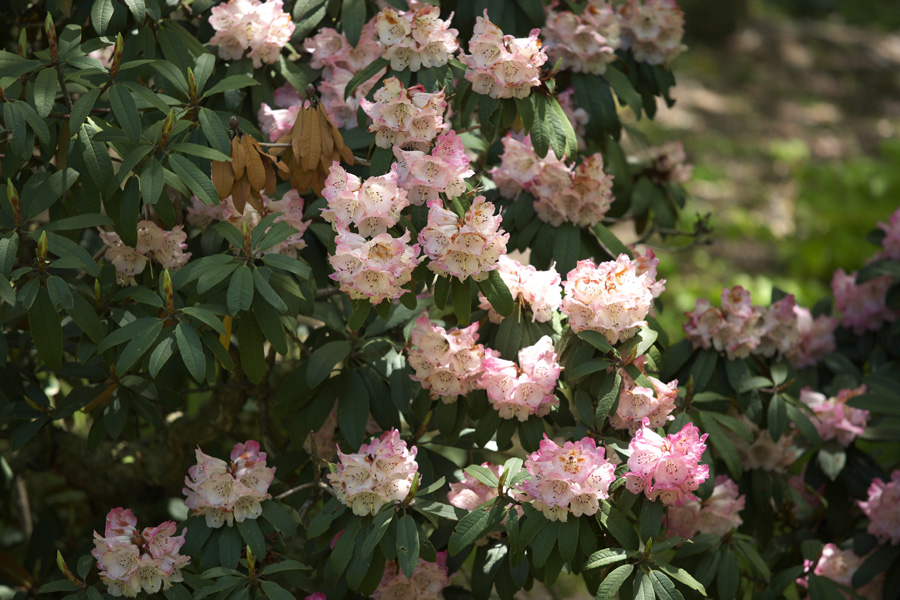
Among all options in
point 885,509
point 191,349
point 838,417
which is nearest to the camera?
point 191,349

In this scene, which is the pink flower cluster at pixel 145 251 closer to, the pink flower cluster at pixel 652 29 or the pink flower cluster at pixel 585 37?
the pink flower cluster at pixel 585 37

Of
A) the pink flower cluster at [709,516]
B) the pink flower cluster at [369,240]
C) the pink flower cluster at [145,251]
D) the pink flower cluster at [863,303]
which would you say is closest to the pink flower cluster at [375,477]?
the pink flower cluster at [369,240]

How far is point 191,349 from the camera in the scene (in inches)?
47.0

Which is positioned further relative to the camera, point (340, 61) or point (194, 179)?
point (340, 61)

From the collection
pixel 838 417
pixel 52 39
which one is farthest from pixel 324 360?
pixel 838 417

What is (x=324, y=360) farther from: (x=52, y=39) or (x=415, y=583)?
(x=52, y=39)

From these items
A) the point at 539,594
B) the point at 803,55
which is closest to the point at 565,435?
the point at 539,594

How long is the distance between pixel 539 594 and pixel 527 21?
1792mm

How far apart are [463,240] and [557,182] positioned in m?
0.39

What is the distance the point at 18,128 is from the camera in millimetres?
1247

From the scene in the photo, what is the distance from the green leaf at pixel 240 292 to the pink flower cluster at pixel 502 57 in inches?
19.6

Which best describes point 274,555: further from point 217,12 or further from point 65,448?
point 217,12

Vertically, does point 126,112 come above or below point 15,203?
above

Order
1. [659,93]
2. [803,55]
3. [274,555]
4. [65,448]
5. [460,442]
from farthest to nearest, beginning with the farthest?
[803,55] < [65,448] < [659,93] < [460,442] < [274,555]
